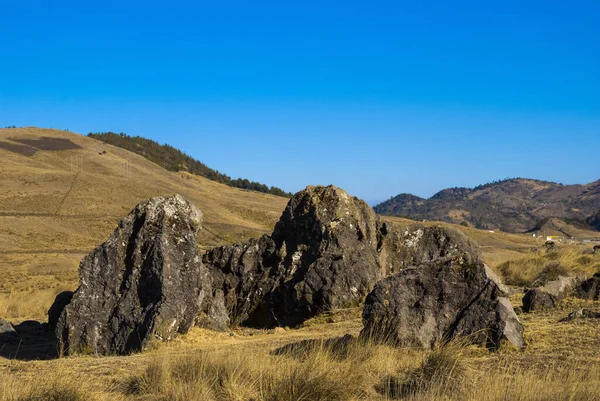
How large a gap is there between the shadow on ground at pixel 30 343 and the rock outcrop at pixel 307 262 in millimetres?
4281

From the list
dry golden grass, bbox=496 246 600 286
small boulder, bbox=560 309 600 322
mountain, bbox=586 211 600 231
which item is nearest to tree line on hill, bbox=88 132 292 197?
mountain, bbox=586 211 600 231

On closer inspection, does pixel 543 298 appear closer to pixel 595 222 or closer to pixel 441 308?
pixel 441 308

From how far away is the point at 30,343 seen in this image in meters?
13.9

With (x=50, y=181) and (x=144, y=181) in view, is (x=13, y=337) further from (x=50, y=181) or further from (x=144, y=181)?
(x=144, y=181)

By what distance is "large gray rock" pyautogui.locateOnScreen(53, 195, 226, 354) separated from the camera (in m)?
11.9

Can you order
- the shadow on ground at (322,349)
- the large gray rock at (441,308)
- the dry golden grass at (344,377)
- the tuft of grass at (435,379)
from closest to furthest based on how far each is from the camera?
the dry golden grass at (344,377)
the tuft of grass at (435,379)
the shadow on ground at (322,349)
the large gray rock at (441,308)

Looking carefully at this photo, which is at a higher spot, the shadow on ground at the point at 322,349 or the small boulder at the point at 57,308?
the shadow on ground at the point at 322,349

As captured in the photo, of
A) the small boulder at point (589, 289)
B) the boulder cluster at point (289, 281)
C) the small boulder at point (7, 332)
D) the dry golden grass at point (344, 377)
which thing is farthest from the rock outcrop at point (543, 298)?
the small boulder at point (7, 332)

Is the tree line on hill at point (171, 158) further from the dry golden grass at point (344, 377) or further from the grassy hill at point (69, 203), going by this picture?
the dry golden grass at point (344, 377)

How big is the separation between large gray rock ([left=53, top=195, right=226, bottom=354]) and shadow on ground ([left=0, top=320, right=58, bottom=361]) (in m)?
1.00

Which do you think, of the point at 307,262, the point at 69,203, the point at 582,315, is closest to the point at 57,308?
the point at 307,262

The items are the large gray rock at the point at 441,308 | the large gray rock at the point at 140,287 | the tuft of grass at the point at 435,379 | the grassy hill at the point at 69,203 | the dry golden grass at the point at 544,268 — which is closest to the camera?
the tuft of grass at the point at 435,379

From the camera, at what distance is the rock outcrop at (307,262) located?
1524 centimetres

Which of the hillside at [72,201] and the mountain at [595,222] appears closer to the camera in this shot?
the hillside at [72,201]
